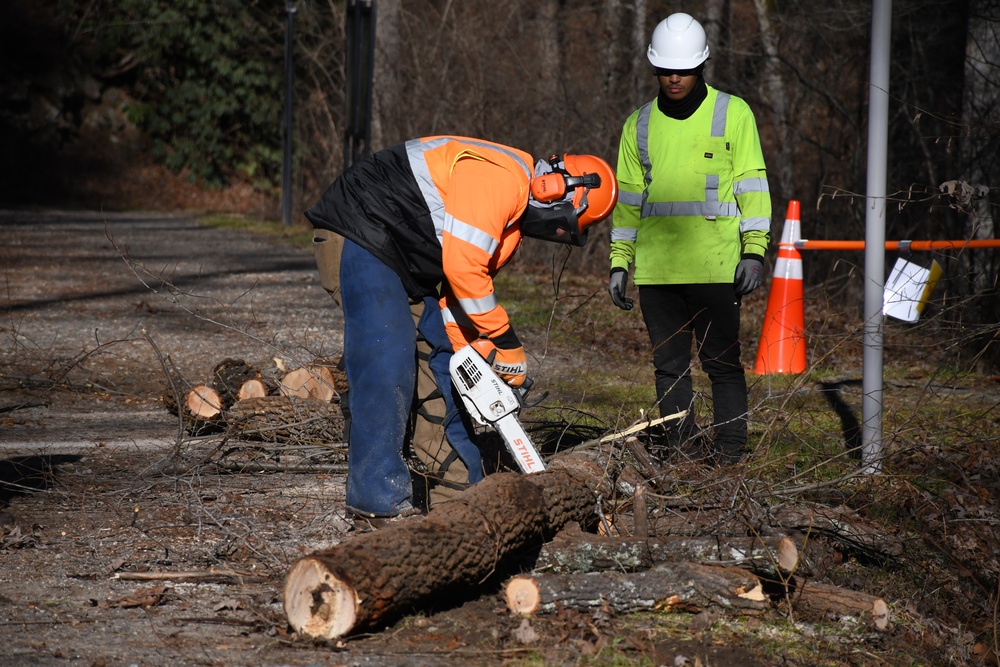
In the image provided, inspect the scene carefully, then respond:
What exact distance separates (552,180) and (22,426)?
12.6 ft

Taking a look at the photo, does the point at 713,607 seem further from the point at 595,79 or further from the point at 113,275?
the point at 595,79

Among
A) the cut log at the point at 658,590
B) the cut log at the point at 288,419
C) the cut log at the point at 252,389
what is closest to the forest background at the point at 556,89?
the cut log at the point at 658,590

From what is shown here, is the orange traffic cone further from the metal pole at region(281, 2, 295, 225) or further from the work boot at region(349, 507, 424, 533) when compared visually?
the metal pole at region(281, 2, 295, 225)

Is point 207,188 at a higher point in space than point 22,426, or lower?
higher

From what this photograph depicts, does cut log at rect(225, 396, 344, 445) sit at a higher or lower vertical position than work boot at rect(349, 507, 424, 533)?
higher

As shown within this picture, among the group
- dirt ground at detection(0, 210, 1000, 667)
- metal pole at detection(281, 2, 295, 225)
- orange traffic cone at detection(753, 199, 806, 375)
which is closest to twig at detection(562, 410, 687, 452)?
dirt ground at detection(0, 210, 1000, 667)

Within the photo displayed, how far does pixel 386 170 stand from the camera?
419 centimetres

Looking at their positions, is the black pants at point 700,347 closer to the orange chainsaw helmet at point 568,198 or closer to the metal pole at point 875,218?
the metal pole at point 875,218

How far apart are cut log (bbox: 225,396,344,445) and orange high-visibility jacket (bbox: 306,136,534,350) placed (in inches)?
51.7

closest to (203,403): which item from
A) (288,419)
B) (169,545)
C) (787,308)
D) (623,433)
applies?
(288,419)

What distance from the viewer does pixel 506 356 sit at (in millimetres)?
4008

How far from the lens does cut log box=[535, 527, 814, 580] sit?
12.1 feet

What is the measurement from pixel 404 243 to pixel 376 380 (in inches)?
22.1

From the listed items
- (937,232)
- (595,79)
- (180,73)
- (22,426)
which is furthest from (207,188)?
(22,426)
